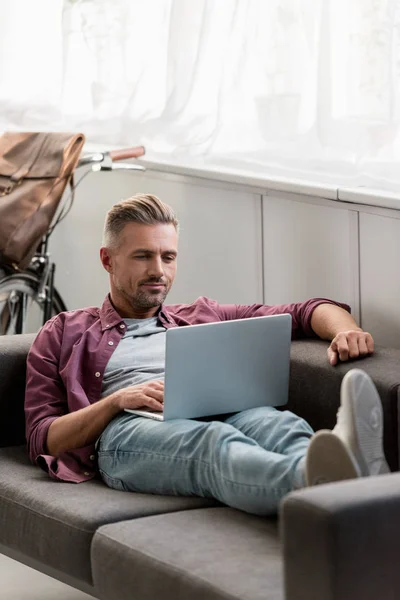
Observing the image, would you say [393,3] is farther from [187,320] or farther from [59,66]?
[59,66]

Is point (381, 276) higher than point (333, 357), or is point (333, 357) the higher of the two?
point (381, 276)

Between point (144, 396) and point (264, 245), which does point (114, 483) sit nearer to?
point (144, 396)

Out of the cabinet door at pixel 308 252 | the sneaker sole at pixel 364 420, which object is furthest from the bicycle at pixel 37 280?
the sneaker sole at pixel 364 420

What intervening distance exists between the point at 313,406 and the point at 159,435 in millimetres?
420

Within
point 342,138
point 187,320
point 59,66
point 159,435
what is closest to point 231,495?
point 159,435

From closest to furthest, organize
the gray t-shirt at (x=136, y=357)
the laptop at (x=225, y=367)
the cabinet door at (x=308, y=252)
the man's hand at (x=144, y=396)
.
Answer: the laptop at (x=225, y=367) < the man's hand at (x=144, y=396) < the gray t-shirt at (x=136, y=357) < the cabinet door at (x=308, y=252)

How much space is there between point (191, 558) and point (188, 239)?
6.55 feet

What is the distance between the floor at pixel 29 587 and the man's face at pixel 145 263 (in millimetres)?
742

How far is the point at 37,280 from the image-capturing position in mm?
3891

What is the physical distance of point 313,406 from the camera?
8.84 feet

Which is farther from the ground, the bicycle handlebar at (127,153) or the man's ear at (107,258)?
the bicycle handlebar at (127,153)

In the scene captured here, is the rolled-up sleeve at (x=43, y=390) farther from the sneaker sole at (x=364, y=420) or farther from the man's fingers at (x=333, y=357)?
the sneaker sole at (x=364, y=420)

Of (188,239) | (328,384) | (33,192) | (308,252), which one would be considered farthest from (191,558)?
(188,239)

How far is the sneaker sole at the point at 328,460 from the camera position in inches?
76.0
